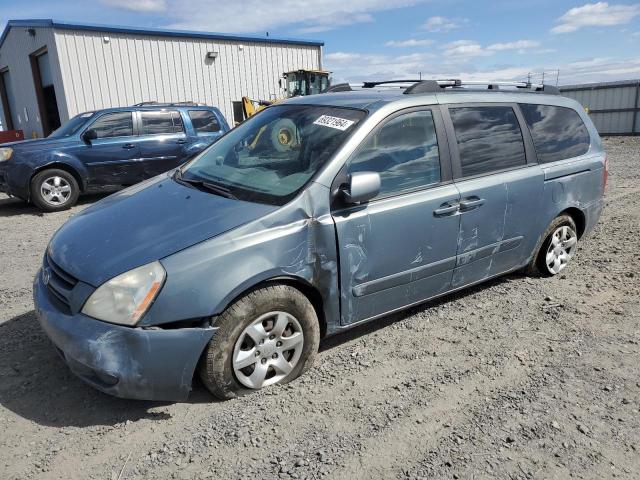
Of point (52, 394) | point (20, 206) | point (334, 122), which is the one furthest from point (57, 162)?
point (334, 122)

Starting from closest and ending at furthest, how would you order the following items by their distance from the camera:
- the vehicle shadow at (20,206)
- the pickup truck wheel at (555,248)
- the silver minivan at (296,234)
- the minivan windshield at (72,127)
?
the silver minivan at (296,234), the pickup truck wheel at (555,248), the vehicle shadow at (20,206), the minivan windshield at (72,127)

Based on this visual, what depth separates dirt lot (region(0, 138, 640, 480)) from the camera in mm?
2455

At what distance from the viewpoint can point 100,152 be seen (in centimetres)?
878

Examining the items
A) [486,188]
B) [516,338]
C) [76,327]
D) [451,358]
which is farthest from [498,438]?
[76,327]

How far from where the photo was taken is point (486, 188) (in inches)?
150

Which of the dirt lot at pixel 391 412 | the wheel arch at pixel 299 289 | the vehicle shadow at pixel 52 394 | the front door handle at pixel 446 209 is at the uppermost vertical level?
the front door handle at pixel 446 209

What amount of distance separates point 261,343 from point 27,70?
22276 mm

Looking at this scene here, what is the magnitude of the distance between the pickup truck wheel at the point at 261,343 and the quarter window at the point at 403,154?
95 cm

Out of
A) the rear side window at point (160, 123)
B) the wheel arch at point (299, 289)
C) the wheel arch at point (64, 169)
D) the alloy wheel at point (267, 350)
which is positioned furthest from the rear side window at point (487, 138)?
the wheel arch at point (64, 169)

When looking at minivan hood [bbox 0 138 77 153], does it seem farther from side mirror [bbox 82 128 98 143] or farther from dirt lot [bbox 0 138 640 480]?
dirt lot [bbox 0 138 640 480]

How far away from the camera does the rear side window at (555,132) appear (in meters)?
4.32


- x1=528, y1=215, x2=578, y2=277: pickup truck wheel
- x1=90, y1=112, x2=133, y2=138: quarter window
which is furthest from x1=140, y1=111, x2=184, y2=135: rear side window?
x1=528, y1=215, x2=578, y2=277: pickup truck wheel

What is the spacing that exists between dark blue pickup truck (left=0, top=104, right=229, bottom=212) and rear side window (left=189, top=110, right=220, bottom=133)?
0.06ft

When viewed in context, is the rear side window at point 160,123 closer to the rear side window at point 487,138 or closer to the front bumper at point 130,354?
the rear side window at point 487,138
